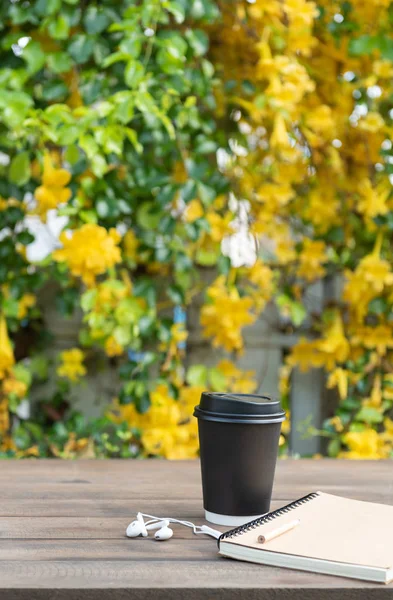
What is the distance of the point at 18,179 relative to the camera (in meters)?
1.68

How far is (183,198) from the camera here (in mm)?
1696

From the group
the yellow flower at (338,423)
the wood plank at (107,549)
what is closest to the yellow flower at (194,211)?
the yellow flower at (338,423)

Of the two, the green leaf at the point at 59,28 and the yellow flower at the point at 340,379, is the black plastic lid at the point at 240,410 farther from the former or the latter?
the yellow flower at the point at 340,379

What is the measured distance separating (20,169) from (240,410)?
3.61 feet

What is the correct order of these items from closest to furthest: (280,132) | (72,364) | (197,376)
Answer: (280,132) → (197,376) → (72,364)

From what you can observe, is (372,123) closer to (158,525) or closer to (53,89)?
(53,89)

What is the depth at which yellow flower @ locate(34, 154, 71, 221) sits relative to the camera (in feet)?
5.31

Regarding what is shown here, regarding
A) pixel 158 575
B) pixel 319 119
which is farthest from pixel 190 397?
pixel 158 575

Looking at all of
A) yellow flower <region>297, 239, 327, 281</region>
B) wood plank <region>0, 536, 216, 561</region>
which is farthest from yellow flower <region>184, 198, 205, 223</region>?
wood plank <region>0, 536, 216, 561</region>

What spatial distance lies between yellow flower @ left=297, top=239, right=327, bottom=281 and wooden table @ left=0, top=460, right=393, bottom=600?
1.02 m

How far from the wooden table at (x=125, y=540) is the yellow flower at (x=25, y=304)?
2.60ft

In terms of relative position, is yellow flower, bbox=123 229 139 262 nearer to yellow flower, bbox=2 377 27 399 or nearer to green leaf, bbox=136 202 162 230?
green leaf, bbox=136 202 162 230

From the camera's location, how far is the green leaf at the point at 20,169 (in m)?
1.65
